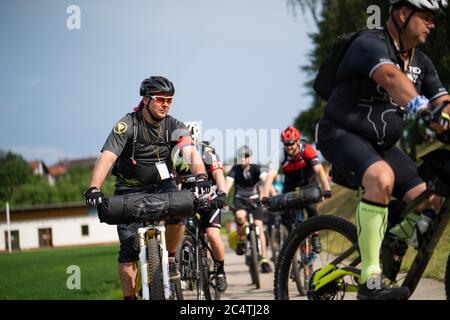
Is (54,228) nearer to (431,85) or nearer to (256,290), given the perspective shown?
(256,290)

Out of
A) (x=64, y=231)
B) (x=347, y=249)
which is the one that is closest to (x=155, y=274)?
(x=347, y=249)

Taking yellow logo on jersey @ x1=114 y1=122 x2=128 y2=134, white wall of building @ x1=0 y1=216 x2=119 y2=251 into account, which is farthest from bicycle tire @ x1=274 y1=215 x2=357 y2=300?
white wall of building @ x1=0 y1=216 x2=119 y2=251

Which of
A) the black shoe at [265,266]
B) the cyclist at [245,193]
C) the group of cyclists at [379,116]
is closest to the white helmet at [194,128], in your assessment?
the group of cyclists at [379,116]

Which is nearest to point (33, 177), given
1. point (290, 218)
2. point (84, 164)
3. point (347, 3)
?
point (84, 164)

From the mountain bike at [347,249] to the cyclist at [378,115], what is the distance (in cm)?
13

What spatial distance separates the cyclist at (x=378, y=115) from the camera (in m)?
4.39

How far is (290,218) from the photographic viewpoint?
33.8ft

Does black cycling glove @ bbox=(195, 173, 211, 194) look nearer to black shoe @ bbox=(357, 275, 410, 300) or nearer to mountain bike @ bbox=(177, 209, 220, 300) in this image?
mountain bike @ bbox=(177, 209, 220, 300)

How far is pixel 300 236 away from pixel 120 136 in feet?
6.43

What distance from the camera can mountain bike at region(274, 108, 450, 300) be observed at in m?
4.38

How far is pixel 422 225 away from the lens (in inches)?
175

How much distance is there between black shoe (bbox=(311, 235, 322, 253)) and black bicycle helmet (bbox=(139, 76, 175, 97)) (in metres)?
2.01

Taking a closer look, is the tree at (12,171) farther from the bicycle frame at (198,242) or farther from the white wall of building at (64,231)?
the bicycle frame at (198,242)
